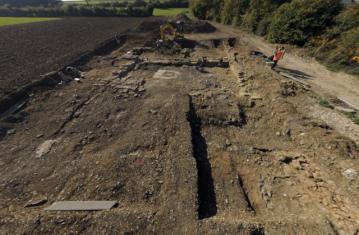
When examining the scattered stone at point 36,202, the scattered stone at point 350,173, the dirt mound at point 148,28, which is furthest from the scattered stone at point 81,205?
the dirt mound at point 148,28

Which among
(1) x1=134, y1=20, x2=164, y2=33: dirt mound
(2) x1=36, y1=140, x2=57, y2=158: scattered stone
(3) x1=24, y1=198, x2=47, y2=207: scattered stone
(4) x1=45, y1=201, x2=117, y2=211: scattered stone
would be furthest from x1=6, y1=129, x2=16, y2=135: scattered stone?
(1) x1=134, y1=20, x2=164, y2=33: dirt mound

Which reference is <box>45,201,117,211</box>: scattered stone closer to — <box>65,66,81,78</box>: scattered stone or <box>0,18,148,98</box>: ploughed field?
<box>0,18,148,98</box>: ploughed field

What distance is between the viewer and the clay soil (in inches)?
210

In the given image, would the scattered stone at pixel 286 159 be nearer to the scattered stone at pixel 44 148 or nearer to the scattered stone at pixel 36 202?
the scattered stone at pixel 36 202

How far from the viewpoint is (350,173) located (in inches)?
257

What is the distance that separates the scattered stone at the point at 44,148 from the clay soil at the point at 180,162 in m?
0.04

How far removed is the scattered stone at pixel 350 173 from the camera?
643 centimetres

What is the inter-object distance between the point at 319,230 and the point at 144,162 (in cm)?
519

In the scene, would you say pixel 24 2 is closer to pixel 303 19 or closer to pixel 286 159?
pixel 303 19

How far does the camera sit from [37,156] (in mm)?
7730

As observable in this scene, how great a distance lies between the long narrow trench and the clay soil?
38 millimetres

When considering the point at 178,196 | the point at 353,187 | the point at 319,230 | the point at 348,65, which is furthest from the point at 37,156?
the point at 348,65

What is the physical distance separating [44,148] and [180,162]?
207 inches

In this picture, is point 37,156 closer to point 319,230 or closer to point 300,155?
point 319,230
